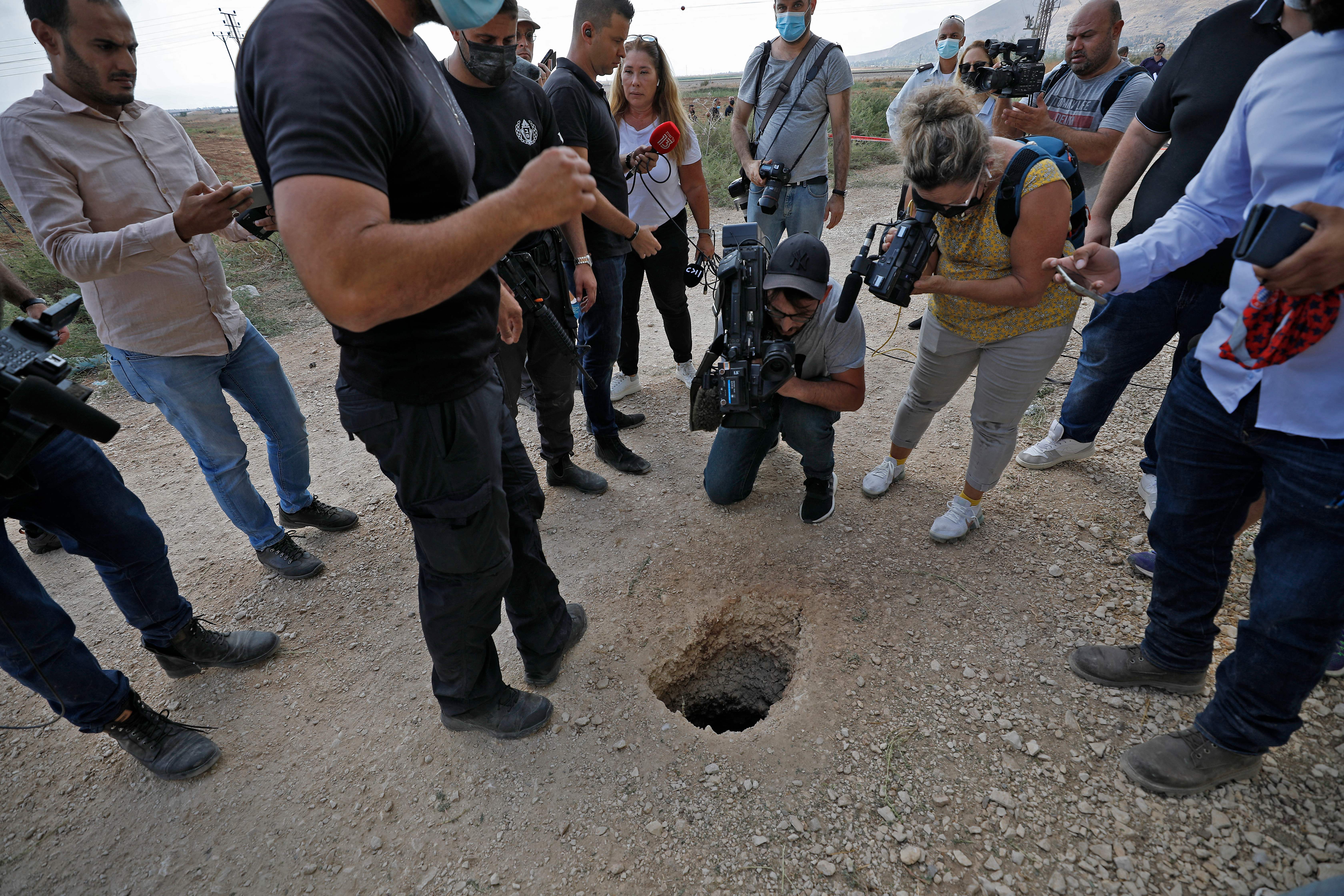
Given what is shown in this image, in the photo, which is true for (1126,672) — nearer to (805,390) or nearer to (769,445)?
(805,390)

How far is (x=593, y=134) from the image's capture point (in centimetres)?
304

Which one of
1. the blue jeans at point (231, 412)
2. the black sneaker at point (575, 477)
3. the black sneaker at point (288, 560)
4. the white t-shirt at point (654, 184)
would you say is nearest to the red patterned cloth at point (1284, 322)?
the black sneaker at point (575, 477)

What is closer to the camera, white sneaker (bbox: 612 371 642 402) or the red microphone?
the red microphone

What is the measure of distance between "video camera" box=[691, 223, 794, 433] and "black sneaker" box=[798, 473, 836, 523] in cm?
54

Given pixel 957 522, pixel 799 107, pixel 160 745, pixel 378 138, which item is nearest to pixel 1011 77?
pixel 799 107

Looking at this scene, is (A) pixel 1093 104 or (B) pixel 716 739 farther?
(A) pixel 1093 104

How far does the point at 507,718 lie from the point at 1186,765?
2112 millimetres

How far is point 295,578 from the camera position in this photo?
9.62 ft

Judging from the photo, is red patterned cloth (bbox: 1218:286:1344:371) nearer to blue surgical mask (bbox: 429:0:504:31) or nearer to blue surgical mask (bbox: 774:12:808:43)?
blue surgical mask (bbox: 429:0:504:31)

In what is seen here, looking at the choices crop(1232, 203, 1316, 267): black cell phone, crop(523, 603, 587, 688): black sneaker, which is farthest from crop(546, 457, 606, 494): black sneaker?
crop(1232, 203, 1316, 267): black cell phone

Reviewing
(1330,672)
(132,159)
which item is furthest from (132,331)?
(1330,672)

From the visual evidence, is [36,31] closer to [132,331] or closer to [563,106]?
[132,331]

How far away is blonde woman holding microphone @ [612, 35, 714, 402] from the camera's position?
3564 mm

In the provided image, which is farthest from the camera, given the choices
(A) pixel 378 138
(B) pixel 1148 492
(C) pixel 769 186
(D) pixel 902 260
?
(C) pixel 769 186
